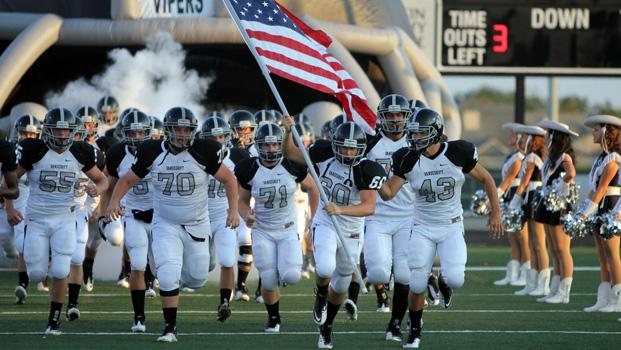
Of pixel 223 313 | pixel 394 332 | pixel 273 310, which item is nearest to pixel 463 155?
pixel 394 332

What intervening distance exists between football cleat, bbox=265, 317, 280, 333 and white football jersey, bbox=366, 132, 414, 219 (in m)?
1.23

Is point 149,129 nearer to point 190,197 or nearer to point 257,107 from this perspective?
point 190,197

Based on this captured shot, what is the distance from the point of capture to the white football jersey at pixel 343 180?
10.0m

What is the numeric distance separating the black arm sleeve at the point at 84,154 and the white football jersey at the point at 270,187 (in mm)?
1248

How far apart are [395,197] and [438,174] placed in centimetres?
150

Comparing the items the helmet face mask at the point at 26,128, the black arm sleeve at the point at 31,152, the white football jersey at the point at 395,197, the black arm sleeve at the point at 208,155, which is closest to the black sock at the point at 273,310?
the white football jersey at the point at 395,197

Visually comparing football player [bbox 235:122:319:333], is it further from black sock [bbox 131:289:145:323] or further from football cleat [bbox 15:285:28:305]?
football cleat [bbox 15:285:28:305]

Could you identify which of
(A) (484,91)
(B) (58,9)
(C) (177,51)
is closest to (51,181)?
(C) (177,51)

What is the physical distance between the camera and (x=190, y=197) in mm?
10234

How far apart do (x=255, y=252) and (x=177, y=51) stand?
516 inches

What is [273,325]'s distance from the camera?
1077 cm

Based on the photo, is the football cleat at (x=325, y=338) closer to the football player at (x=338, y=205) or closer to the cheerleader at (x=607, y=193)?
the football player at (x=338, y=205)

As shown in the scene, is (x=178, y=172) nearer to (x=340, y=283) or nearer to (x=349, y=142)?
(x=349, y=142)

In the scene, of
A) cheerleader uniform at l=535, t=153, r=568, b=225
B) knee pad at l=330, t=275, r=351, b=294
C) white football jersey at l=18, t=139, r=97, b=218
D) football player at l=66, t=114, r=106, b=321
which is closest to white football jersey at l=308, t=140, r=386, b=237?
knee pad at l=330, t=275, r=351, b=294
